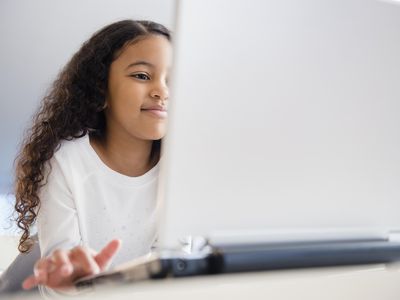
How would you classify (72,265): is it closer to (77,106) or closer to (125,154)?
(125,154)

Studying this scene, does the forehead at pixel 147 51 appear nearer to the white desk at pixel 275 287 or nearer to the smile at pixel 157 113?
the smile at pixel 157 113

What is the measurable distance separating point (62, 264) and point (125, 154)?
70cm

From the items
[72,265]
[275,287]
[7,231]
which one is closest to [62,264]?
[72,265]

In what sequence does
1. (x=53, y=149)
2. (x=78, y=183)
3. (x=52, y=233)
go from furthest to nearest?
(x=53, y=149)
(x=78, y=183)
(x=52, y=233)

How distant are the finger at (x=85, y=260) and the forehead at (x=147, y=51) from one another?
718 mm

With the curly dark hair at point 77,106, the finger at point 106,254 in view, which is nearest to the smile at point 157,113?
the curly dark hair at point 77,106

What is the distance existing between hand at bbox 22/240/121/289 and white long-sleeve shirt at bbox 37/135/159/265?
0.40m

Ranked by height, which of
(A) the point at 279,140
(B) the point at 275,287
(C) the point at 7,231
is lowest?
(C) the point at 7,231

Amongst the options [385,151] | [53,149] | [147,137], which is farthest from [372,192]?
[53,149]

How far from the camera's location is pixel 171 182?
0.37m

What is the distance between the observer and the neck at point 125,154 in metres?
1.16

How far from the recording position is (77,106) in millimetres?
1297

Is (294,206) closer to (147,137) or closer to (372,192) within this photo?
(372,192)

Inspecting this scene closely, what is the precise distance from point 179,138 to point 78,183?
70 cm
